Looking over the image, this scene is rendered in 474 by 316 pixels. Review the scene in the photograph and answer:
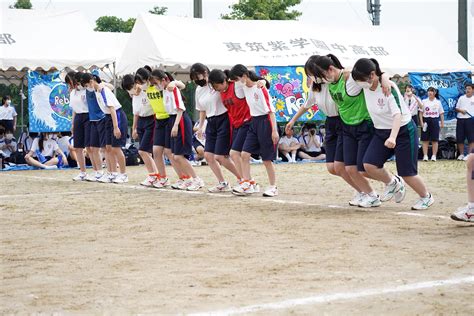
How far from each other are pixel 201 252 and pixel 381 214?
318 centimetres

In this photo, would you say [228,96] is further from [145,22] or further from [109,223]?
[145,22]

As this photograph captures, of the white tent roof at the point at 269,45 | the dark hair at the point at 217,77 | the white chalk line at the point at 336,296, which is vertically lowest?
the white chalk line at the point at 336,296

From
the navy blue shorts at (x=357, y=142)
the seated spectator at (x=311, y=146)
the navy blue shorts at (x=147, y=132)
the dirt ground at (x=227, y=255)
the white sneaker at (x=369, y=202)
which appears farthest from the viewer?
the seated spectator at (x=311, y=146)

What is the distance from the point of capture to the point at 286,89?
23.4m

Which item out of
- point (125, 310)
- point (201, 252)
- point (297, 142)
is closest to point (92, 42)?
point (297, 142)

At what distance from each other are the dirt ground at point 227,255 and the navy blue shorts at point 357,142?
59 centimetres

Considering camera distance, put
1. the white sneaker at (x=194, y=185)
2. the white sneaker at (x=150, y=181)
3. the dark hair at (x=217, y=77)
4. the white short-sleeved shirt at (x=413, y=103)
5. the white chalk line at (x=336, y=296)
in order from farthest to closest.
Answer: the white short-sleeved shirt at (x=413, y=103) < the white sneaker at (x=150, y=181) < the white sneaker at (x=194, y=185) < the dark hair at (x=217, y=77) < the white chalk line at (x=336, y=296)

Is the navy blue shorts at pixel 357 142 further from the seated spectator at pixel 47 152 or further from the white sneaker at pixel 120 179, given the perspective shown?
the seated spectator at pixel 47 152

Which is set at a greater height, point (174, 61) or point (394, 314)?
point (174, 61)

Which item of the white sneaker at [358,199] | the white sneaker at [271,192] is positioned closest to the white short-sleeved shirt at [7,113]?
the white sneaker at [271,192]

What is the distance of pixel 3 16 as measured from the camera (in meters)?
21.9

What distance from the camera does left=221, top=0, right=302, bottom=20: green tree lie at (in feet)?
165

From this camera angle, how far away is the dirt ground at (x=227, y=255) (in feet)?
16.5

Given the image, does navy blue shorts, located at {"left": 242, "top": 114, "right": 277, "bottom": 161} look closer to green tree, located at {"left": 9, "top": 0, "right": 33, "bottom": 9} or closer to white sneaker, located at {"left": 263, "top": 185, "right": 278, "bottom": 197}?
white sneaker, located at {"left": 263, "top": 185, "right": 278, "bottom": 197}
